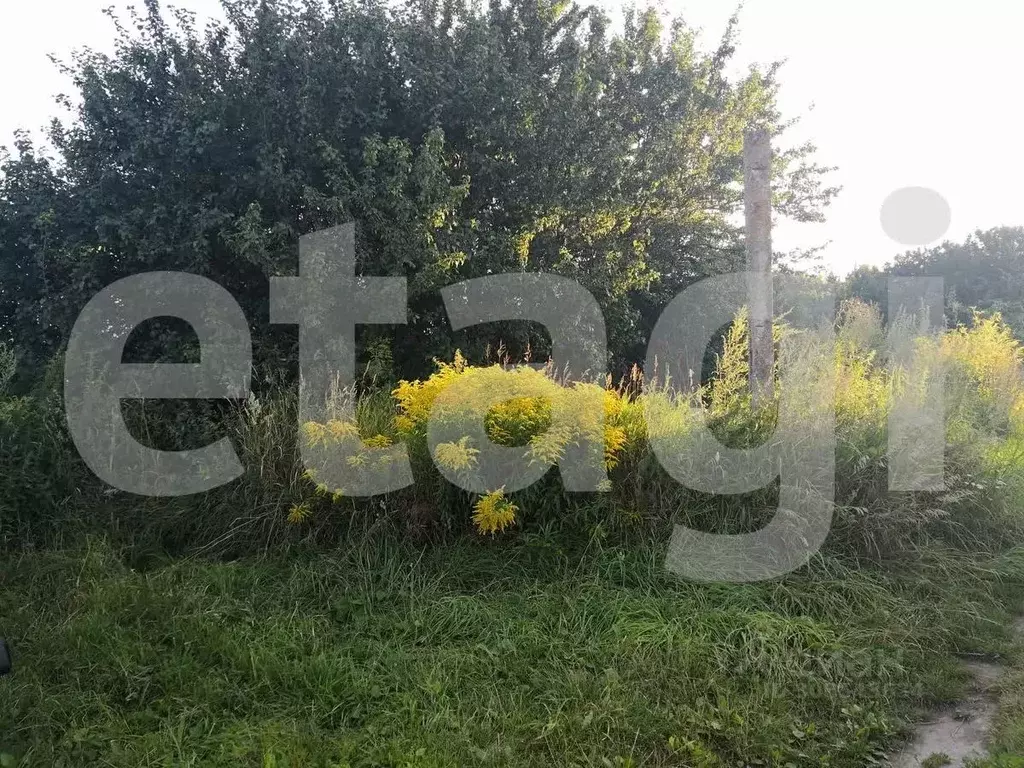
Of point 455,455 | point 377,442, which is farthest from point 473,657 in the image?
point 377,442

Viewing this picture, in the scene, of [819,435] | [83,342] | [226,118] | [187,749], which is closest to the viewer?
[187,749]

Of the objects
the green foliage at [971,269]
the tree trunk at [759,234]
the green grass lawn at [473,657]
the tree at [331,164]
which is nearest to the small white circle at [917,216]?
the tree at [331,164]

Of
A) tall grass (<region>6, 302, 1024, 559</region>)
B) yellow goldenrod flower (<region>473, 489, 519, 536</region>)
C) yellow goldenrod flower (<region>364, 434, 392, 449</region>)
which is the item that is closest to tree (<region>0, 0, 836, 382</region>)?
tall grass (<region>6, 302, 1024, 559</region>)

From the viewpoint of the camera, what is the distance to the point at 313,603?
139 inches

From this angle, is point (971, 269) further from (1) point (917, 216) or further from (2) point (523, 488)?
(2) point (523, 488)

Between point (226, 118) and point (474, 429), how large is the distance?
183 inches

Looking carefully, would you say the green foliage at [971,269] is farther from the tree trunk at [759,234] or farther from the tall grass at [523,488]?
the tall grass at [523,488]

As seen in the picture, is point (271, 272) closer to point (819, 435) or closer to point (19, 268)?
point (19, 268)

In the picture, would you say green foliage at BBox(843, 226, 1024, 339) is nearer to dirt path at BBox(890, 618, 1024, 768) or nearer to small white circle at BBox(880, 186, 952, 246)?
small white circle at BBox(880, 186, 952, 246)

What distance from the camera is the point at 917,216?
1238 centimetres

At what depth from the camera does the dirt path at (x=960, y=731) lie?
2559 millimetres

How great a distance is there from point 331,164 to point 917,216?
9774mm

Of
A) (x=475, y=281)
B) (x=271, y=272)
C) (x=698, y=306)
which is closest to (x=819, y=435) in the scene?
(x=475, y=281)

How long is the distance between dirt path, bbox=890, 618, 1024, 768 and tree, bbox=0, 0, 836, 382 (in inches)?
198
